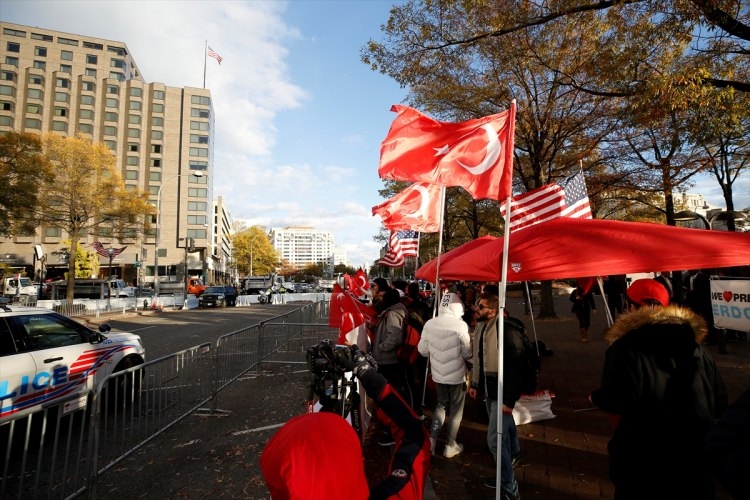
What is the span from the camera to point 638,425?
2.35 m

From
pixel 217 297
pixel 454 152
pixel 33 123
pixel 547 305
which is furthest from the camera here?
pixel 33 123

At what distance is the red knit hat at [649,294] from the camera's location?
9.39 feet

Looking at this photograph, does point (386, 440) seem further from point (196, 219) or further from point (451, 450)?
point (196, 219)

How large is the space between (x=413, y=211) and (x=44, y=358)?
6.21 metres

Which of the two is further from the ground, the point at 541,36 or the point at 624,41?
the point at 541,36

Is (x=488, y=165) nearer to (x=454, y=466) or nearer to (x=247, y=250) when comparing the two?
(x=454, y=466)

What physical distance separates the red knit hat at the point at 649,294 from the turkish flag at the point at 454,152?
55.5 inches

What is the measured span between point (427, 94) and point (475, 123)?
37.5 feet

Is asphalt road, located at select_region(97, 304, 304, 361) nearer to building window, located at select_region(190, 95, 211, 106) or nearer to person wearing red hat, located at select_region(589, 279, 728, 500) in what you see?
person wearing red hat, located at select_region(589, 279, 728, 500)

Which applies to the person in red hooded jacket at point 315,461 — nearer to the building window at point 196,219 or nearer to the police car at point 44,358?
the police car at point 44,358

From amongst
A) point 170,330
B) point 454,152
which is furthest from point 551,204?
point 170,330

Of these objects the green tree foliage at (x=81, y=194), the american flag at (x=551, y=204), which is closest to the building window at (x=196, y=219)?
the green tree foliage at (x=81, y=194)

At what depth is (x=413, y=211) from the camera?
8.29m

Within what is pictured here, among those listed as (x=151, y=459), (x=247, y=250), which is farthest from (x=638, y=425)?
(x=247, y=250)
